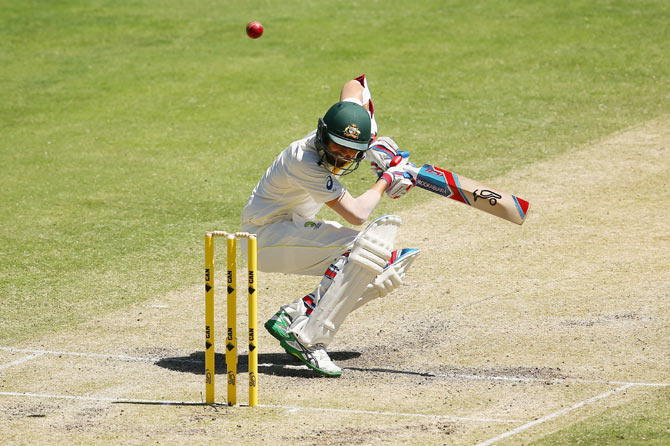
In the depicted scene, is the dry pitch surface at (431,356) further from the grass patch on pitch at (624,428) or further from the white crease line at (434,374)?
the grass patch on pitch at (624,428)

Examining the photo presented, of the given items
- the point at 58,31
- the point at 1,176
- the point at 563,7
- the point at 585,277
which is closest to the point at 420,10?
the point at 563,7

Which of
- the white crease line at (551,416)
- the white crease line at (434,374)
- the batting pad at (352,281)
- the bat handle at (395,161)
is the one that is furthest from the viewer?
the bat handle at (395,161)

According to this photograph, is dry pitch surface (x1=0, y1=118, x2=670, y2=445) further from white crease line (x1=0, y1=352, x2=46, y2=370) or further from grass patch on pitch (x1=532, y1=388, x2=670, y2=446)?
grass patch on pitch (x1=532, y1=388, x2=670, y2=446)

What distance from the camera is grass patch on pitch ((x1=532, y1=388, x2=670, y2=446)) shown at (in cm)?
484

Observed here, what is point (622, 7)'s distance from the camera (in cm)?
1761

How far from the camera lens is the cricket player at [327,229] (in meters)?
6.18

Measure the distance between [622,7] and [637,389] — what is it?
1336 centimetres

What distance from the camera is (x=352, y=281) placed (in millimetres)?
6238

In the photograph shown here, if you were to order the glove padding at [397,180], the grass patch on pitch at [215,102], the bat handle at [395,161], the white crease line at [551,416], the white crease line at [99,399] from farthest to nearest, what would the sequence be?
the grass patch on pitch at [215,102]
the bat handle at [395,161]
the glove padding at [397,180]
the white crease line at [99,399]
the white crease line at [551,416]

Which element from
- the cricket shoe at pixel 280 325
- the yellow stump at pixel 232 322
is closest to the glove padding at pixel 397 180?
the cricket shoe at pixel 280 325

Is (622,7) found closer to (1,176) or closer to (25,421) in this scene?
(1,176)

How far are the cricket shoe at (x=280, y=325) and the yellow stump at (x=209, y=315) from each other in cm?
100

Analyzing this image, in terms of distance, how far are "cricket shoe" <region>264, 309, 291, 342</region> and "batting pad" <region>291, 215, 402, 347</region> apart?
0.19 m

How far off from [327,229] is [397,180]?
59 cm
